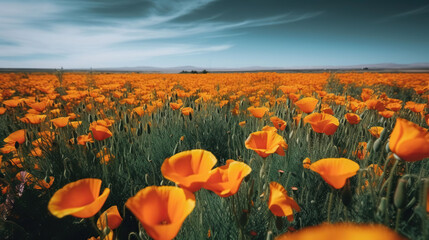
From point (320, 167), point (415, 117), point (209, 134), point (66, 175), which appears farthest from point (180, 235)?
point (415, 117)

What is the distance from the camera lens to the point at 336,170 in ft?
2.94

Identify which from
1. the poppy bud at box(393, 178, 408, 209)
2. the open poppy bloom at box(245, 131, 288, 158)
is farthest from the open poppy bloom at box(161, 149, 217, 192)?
the poppy bud at box(393, 178, 408, 209)

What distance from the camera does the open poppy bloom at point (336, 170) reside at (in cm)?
83

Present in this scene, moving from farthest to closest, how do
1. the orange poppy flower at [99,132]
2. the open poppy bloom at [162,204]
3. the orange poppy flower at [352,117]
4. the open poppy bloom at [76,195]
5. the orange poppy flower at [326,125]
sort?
the orange poppy flower at [352,117] < the orange poppy flower at [99,132] < the orange poppy flower at [326,125] < the open poppy bloom at [76,195] < the open poppy bloom at [162,204]

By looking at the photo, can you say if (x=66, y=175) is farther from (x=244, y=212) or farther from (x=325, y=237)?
(x=325, y=237)

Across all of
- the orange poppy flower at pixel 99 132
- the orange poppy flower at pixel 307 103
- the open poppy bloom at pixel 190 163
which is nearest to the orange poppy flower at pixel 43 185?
the orange poppy flower at pixel 99 132

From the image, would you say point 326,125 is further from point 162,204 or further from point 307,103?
point 162,204

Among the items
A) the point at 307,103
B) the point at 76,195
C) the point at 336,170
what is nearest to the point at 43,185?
the point at 76,195

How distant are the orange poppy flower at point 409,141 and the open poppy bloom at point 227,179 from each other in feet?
2.03

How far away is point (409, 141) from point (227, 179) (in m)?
0.72

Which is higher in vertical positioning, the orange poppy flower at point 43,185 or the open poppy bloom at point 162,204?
the open poppy bloom at point 162,204

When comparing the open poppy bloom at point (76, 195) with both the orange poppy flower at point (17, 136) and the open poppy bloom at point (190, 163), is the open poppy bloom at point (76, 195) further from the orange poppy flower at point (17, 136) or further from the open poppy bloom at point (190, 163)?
the orange poppy flower at point (17, 136)

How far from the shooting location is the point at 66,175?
168 centimetres

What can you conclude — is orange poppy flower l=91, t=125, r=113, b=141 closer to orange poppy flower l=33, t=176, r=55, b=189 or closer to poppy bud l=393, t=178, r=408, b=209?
orange poppy flower l=33, t=176, r=55, b=189
